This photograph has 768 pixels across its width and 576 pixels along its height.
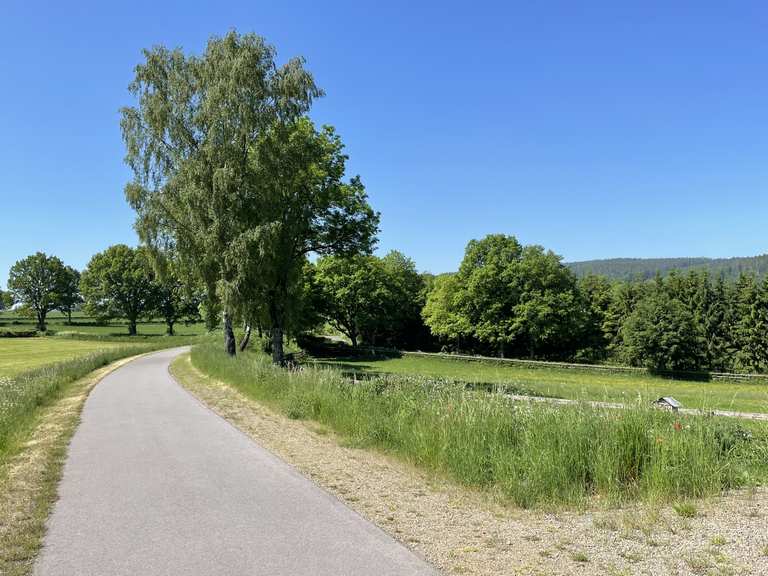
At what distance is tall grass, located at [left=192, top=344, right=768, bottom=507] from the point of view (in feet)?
22.6

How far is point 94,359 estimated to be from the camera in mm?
31828

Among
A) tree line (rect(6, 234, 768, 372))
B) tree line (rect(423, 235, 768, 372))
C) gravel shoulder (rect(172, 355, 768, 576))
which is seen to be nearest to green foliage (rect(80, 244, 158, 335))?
tree line (rect(6, 234, 768, 372))

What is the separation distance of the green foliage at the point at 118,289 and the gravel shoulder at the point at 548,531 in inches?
3337

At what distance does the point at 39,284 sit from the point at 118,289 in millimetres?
24743

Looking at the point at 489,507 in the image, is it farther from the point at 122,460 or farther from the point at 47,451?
the point at 47,451

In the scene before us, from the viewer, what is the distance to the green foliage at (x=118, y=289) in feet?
276

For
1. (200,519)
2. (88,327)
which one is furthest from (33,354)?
(200,519)

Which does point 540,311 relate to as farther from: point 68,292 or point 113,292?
point 68,292

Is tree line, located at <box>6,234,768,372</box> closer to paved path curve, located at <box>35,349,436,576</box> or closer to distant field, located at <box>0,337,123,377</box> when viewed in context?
distant field, located at <box>0,337,123,377</box>

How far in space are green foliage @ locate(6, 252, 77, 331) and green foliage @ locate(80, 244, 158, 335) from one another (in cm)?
1670

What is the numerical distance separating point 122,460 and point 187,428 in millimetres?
2922

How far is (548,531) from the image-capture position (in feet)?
18.9

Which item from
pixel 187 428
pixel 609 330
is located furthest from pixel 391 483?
pixel 609 330

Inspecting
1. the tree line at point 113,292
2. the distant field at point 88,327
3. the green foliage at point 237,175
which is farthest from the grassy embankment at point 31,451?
the distant field at point 88,327
